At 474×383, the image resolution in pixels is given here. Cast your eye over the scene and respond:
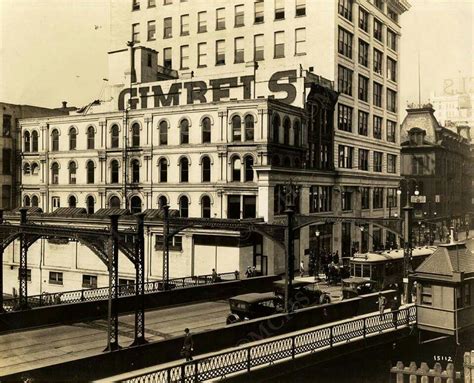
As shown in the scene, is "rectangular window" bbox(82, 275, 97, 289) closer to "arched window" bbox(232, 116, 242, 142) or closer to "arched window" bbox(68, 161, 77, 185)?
"arched window" bbox(68, 161, 77, 185)

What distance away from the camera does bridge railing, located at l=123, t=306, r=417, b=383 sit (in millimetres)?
16625

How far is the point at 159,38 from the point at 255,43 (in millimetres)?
13055

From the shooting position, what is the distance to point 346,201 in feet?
191

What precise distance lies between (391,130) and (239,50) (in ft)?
76.7

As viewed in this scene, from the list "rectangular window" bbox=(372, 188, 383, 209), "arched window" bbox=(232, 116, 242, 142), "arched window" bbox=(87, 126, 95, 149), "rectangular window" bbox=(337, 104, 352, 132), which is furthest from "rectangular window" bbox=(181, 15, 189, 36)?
"rectangular window" bbox=(372, 188, 383, 209)

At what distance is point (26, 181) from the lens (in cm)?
6097

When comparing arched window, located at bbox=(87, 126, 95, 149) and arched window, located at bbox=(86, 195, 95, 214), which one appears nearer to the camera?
arched window, located at bbox=(86, 195, 95, 214)

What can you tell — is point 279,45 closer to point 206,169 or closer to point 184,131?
point 184,131

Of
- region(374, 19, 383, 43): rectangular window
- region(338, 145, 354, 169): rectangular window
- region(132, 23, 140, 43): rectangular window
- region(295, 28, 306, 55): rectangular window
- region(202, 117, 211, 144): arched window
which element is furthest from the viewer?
region(132, 23, 140, 43): rectangular window

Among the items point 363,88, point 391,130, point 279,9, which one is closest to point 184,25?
point 279,9

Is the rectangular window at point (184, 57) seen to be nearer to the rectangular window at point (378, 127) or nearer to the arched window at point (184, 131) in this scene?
the arched window at point (184, 131)

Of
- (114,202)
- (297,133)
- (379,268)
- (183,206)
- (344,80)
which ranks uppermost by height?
(344,80)

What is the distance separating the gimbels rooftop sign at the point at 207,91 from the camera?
173 feet

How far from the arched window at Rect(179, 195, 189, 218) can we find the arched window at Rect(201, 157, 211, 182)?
2.64 m
